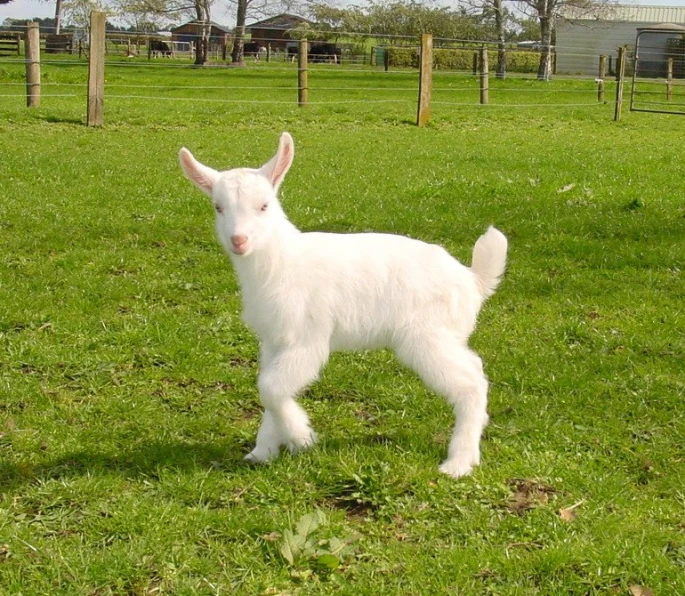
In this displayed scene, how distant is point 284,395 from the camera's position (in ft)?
12.8

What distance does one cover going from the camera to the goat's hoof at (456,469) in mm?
3967

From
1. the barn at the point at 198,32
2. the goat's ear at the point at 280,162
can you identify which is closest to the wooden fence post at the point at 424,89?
the goat's ear at the point at 280,162

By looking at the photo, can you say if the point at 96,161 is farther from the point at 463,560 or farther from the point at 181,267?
the point at 463,560

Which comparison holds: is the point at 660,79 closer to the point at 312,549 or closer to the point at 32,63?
the point at 32,63

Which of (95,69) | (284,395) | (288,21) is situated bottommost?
(284,395)

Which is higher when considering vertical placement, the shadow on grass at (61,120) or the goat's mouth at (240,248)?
the shadow on grass at (61,120)

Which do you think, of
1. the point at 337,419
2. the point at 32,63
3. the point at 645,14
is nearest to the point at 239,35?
the point at 32,63

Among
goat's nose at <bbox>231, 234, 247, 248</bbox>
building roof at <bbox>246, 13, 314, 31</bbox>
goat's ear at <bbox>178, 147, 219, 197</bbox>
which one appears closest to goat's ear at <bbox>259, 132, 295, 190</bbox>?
goat's ear at <bbox>178, 147, 219, 197</bbox>

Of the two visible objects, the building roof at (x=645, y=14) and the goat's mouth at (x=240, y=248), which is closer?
the goat's mouth at (x=240, y=248)

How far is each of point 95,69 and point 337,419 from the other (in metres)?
13.5

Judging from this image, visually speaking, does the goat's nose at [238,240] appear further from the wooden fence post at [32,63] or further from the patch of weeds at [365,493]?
the wooden fence post at [32,63]

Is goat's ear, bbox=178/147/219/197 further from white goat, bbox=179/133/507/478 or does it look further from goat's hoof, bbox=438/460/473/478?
goat's hoof, bbox=438/460/473/478

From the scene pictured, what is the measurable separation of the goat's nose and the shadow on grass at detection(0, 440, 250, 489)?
1.09 metres

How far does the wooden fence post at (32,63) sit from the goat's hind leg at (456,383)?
16.7m
